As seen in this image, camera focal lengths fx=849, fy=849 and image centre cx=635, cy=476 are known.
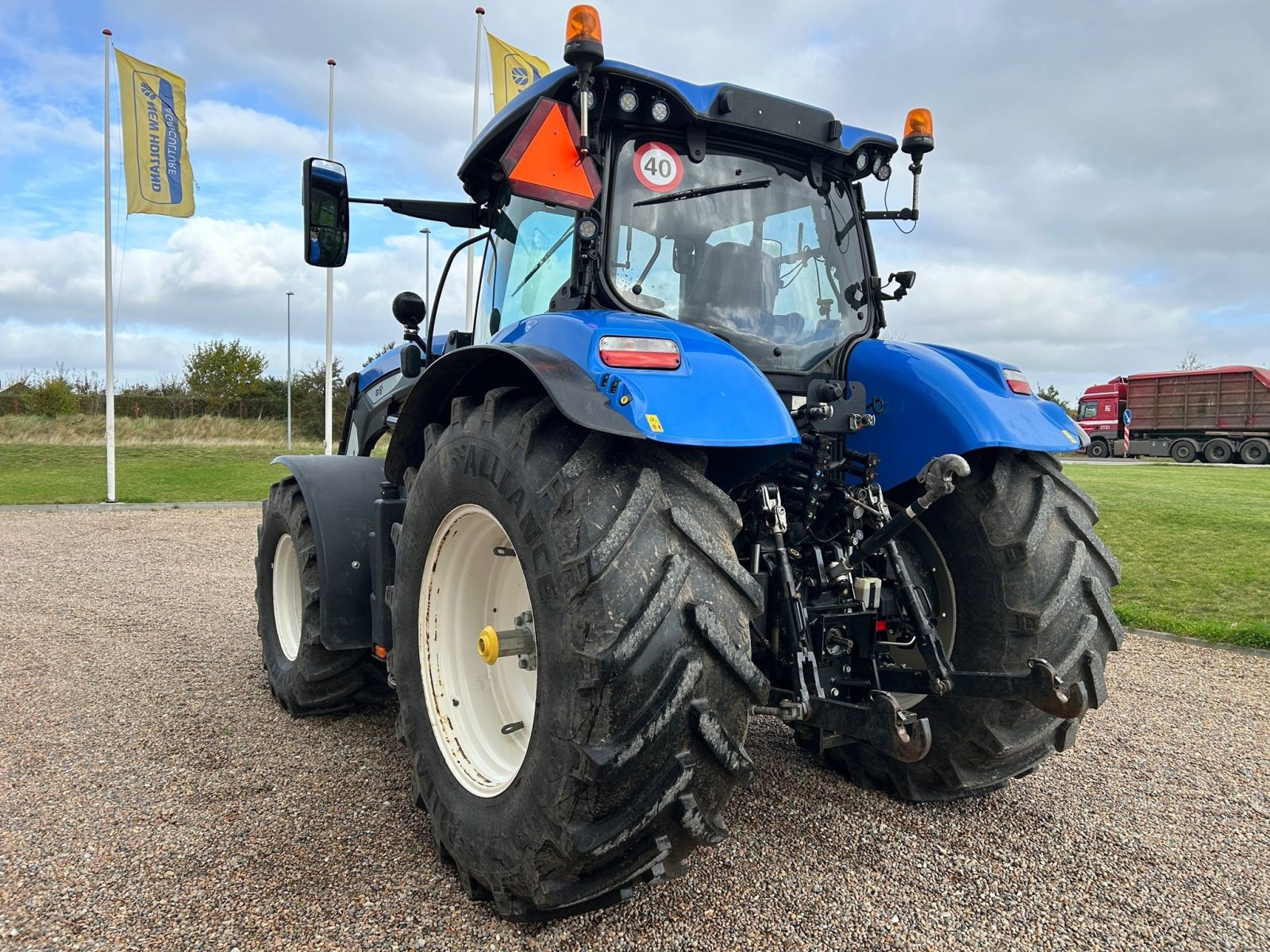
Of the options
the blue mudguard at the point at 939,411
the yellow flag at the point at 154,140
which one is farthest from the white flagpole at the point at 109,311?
Answer: the blue mudguard at the point at 939,411

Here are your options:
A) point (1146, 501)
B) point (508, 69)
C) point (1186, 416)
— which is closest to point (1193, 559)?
point (1146, 501)

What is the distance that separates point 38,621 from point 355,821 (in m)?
4.54

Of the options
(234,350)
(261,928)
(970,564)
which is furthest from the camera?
(234,350)

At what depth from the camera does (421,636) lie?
9.05 ft

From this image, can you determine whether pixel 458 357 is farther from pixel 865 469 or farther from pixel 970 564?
pixel 970 564

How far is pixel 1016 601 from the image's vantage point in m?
2.74

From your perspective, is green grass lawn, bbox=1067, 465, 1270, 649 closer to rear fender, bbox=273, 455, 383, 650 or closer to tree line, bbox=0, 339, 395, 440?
rear fender, bbox=273, 455, 383, 650

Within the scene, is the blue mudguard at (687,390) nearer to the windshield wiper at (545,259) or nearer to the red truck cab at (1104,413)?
the windshield wiper at (545,259)

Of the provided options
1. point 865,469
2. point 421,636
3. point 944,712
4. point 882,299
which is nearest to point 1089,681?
point 944,712

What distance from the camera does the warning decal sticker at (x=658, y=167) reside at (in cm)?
280

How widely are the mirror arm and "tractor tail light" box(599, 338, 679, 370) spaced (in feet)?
6.05

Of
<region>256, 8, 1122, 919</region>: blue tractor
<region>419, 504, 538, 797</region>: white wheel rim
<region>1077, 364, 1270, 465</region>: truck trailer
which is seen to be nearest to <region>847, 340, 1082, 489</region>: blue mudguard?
<region>256, 8, 1122, 919</region>: blue tractor

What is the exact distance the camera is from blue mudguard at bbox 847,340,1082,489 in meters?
2.66

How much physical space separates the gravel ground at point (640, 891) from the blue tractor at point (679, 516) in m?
0.24
